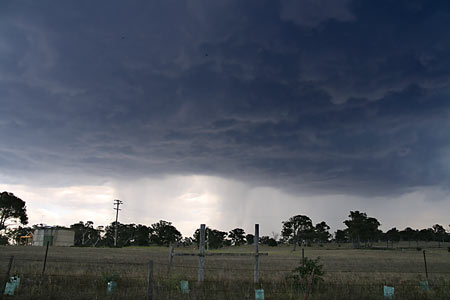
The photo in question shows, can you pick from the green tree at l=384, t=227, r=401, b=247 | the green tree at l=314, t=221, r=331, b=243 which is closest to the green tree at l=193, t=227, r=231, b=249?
the green tree at l=314, t=221, r=331, b=243

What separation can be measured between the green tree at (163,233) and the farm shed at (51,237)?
50.2 meters

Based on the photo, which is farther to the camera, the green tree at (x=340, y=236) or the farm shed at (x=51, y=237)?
the green tree at (x=340, y=236)

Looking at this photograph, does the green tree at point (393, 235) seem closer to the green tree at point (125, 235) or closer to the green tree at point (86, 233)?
the green tree at point (125, 235)

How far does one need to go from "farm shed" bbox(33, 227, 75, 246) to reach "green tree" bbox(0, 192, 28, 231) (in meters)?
7.58

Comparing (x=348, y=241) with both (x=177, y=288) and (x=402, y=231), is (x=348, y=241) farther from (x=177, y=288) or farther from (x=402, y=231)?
(x=177, y=288)

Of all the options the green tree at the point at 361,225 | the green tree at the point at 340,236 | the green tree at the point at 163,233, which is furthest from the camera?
the green tree at the point at 340,236

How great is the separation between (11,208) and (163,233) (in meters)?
65.0

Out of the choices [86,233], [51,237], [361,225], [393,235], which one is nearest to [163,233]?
[86,233]

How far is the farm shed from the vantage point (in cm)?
9731

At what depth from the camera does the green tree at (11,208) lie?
3957 inches

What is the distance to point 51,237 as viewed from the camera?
96750mm

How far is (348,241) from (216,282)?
183276mm

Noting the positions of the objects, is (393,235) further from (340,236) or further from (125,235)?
(125,235)

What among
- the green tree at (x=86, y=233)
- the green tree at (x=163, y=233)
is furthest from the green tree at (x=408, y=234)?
the green tree at (x=86, y=233)
